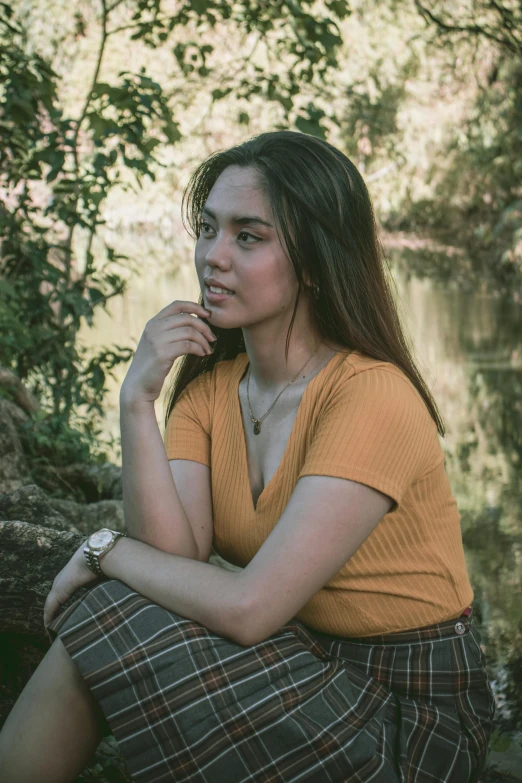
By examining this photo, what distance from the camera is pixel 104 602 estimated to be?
171cm

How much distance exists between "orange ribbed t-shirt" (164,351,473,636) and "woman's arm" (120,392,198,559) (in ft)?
0.51

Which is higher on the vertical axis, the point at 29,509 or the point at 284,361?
Answer: the point at 284,361

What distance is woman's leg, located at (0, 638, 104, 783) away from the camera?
5.43 feet

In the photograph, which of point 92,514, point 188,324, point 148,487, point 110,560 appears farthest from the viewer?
point 92,514

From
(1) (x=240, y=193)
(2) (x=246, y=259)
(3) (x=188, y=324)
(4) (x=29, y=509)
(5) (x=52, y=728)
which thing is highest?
(1) (x=240, y=193)

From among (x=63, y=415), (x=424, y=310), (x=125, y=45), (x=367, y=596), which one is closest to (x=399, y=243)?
(x=424, y=310)

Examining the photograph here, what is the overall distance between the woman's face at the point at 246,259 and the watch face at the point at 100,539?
0.54m

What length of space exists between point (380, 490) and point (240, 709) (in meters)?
0.48

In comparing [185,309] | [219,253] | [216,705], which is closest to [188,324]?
[185,309]

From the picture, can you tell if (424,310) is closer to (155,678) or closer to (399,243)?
(399,243)

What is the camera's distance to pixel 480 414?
686cm

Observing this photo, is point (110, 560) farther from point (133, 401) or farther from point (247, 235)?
point (247, 235)

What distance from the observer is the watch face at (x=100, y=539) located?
183 centimetres

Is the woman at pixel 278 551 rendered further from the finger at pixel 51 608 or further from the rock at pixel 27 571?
the rock at pixel 27 571
